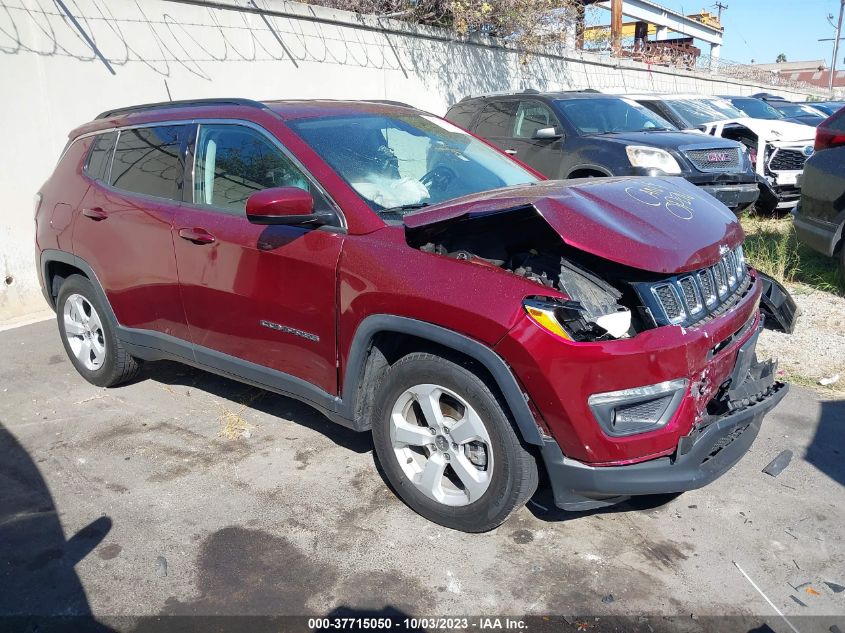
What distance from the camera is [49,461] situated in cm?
413

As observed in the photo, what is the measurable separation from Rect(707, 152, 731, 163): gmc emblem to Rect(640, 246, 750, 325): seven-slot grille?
5452mm

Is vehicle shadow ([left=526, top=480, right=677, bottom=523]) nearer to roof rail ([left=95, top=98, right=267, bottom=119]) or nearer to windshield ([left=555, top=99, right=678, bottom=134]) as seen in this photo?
roof rail ([left=95, top=98, right=267, bottom=119])

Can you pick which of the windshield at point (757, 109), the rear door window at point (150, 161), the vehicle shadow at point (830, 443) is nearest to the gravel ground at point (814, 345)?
the vehicle shadow at point (830, 443)

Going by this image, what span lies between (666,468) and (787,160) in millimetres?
9019

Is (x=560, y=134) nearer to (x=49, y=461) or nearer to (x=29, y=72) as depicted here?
(x=29, y=72)

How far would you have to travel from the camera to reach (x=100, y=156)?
16.0ft

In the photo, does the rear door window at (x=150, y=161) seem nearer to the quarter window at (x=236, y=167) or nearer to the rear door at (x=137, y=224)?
the rear door at (x=137, y=224)

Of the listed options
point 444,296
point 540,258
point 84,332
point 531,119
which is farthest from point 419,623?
point 531,119

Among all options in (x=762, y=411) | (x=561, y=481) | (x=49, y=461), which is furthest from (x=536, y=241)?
(x=49, y=461)

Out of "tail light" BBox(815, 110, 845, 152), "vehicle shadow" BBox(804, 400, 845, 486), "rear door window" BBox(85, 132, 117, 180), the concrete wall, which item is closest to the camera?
"vehicle shadow" BBox(804, 400, 845, 486)

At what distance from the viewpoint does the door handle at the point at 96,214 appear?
4637 mm

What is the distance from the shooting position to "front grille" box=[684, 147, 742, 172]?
330 inches

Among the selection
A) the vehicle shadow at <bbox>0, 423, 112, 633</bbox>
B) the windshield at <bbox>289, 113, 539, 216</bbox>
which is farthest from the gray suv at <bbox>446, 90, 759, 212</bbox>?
the vehicle shadow at <bbox>0, 423, 112, 633</bbox>

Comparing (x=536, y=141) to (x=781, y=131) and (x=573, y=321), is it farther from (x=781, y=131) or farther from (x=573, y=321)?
(x=573, y=321)
